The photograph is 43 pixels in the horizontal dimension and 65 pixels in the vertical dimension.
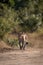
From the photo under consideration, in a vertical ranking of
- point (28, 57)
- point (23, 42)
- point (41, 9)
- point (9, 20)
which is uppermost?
point (28, 57)

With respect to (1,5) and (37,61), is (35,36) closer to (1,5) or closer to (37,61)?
(1,5)

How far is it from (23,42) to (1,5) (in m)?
13.8

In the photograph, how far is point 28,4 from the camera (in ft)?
109

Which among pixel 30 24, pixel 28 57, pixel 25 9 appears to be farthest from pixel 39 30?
pixel 28 57

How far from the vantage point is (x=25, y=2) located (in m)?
33.3

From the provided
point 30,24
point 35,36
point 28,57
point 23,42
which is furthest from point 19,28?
point 28,57

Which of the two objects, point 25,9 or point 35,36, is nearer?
point 35,36

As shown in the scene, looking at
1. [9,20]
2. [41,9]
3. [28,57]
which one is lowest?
[41,9]

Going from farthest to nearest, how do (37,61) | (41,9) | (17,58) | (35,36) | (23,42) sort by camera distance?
(41,9) < (35,36) < (23,42) < (17,58) < (37,61)

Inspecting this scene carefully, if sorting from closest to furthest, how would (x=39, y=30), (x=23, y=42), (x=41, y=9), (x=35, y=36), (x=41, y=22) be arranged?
(x=23, y=42) < (x=35, y=36) < (x=39, y=30) < (x=41, y=22) < (x=41, y=9)

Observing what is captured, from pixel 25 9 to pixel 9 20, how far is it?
18.5ft

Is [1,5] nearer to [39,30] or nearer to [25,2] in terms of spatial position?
[25,2]

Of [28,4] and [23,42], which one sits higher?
[23,42]

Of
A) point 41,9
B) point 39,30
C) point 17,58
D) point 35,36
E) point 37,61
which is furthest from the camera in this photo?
point 41,9
